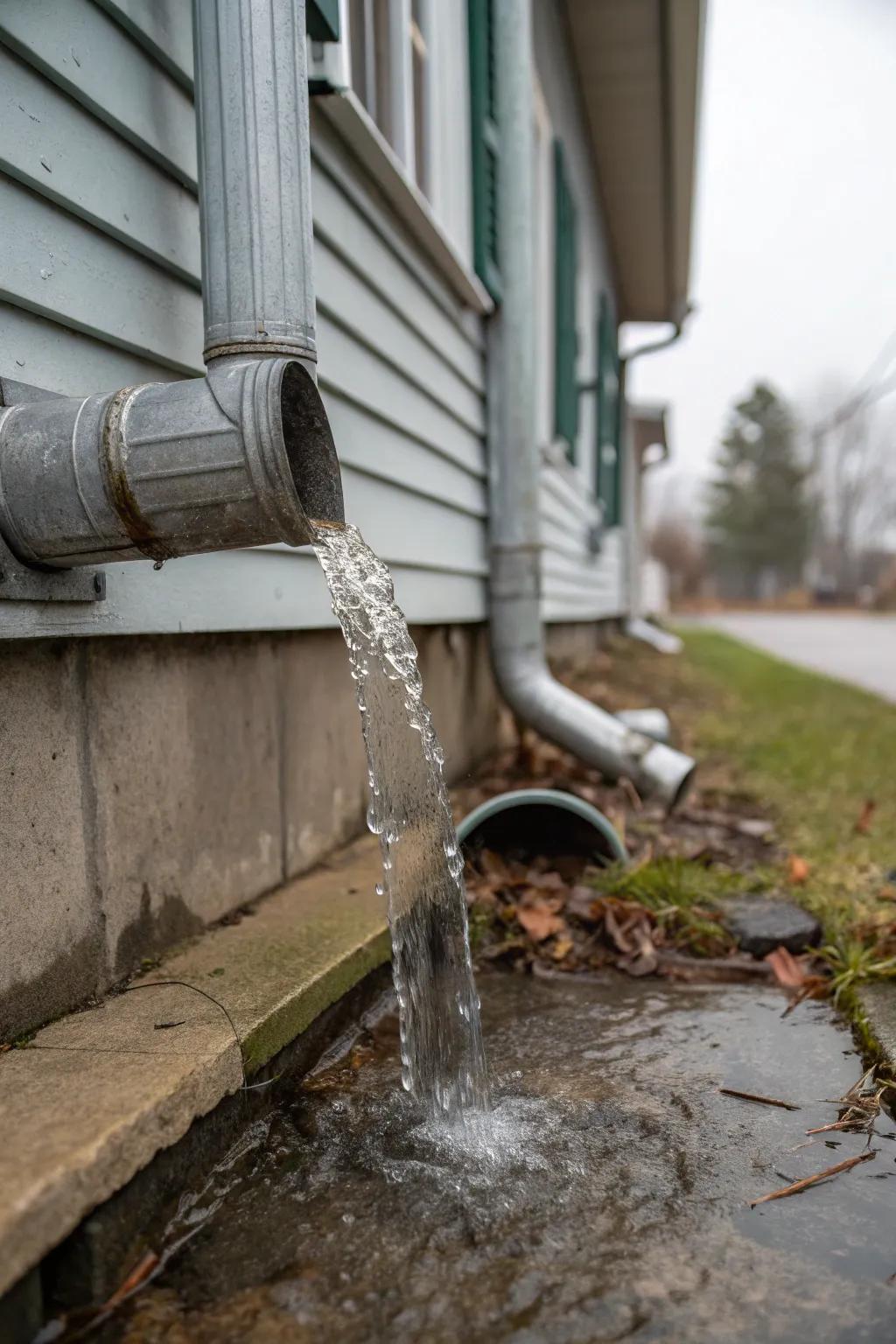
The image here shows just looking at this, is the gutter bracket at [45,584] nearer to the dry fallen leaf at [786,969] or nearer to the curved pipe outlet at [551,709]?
the dry fallen leaf at [786,969]

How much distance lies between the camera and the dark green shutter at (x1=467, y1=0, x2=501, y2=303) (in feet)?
13.0

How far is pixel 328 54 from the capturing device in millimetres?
2436

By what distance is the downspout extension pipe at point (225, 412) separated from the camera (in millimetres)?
1519

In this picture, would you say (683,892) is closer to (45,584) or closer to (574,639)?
(45,584)

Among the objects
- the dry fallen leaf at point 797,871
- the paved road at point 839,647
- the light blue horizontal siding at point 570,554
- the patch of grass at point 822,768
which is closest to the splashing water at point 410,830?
the patch of grass at point 822,768

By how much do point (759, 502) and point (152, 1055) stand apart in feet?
163

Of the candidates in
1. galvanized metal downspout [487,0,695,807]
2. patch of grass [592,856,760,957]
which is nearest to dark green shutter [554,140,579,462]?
galvanized metal downspout [487,0,695,807]

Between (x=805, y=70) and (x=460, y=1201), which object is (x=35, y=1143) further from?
(x=805, y=70)

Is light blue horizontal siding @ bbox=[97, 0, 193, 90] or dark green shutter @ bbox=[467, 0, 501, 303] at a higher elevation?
dark green shutter @ bbox=[467, 0, 501, 303]

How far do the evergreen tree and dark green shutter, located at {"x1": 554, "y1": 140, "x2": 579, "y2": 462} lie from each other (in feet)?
138

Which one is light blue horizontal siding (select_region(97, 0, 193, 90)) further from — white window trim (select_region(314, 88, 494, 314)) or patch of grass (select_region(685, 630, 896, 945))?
patch of grass (select_region(685, 630, 896, 945))

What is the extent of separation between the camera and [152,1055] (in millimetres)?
1535

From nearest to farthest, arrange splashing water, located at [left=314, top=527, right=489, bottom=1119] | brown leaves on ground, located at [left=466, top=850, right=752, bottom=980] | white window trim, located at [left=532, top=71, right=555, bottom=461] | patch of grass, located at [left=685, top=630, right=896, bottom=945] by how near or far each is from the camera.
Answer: splashing water, located at [left=314, top=527, right=489, bottom=1119] < brown leaves on ground, located at [left=466, top=850, right=752, bottom=980] < patch of grass, located at [left=685, top=630, right=896, bottom=945] < white window trim, located at [left=532, top=71, right=555, bottom=461]

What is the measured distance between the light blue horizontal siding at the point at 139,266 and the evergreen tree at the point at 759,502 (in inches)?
1807
